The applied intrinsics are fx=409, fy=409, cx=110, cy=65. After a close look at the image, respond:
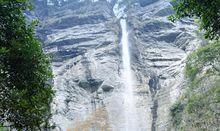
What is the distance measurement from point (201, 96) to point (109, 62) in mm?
30696

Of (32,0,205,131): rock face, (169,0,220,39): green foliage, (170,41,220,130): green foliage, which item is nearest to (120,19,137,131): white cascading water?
(32,0,205,131): rock face

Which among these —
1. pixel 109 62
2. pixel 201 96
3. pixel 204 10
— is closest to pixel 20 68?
pixel 204 10

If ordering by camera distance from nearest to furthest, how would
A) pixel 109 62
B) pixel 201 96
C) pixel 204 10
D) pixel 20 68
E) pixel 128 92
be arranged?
pixel 204 10
pixel 20 68
pixel 201 96
pixel 128 92
pixel 109 62

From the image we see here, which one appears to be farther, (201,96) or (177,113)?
(177,113)

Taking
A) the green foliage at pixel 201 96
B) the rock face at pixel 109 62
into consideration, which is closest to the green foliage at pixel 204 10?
the green foliage at pixel 201 96

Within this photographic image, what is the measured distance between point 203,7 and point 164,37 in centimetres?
6286

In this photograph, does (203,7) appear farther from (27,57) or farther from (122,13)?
(122,13)

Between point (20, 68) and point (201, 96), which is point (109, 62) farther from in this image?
point (20, 68)

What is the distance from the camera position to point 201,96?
37156mm

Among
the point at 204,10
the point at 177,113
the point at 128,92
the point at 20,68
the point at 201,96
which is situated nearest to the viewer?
the point at 204,10

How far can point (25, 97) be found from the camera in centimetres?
Result: 1232

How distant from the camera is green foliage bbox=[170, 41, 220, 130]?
3509 centimetres

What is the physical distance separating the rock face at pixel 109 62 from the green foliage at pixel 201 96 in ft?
22.0

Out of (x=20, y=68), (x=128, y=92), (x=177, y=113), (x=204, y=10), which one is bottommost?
(x=177, y=113)
